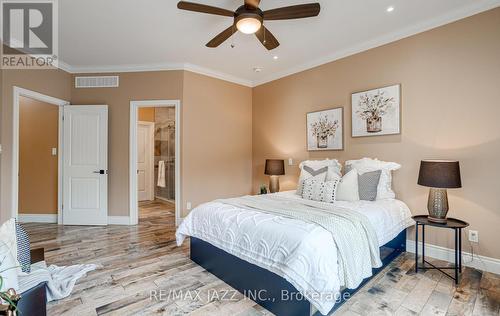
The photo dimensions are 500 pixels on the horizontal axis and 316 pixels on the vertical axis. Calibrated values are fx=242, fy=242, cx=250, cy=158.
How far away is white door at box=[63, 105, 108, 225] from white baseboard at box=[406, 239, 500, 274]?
473 centimetres

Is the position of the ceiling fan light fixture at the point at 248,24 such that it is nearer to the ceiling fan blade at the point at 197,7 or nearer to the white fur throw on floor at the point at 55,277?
the ceiling fan blade at the point at 197,7

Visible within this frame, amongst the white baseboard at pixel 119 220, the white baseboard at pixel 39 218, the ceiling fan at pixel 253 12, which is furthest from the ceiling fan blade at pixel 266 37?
the white baseboard at pixel 39 218

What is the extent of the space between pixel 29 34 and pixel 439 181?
5.08 m

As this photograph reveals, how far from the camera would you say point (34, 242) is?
132 inches

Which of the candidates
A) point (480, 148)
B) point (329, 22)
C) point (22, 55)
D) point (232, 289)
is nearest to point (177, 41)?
point (329, 22)

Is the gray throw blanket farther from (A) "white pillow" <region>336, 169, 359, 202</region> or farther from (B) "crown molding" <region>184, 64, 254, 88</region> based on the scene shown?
(B) "crown molding" <region>184, 64, 254, 88</region>

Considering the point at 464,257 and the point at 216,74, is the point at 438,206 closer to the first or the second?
the point at 464,257

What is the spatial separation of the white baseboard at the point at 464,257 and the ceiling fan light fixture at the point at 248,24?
3.08 m

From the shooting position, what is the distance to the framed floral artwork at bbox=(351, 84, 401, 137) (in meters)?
3.10

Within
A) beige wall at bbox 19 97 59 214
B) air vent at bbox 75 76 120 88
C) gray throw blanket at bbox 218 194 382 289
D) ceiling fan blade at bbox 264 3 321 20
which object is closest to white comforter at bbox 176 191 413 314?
gray throw blanket at bbox 218 194 382 289

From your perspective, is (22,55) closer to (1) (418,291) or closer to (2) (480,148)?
(1) (418,291)

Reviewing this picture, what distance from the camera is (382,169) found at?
Result: 3025 mm

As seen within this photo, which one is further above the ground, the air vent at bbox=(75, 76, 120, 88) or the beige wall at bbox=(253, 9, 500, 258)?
the air vent at bbox=(75, 76, 120, 88)

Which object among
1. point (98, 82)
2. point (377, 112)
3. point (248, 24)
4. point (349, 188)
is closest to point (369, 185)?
point (349, 188)
